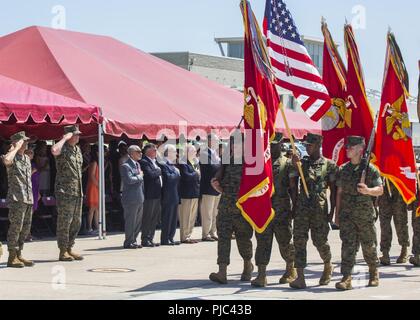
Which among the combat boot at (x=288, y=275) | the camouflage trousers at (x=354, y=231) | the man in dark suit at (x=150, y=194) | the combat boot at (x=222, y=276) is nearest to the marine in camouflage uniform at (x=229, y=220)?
the combat boot at (x=222, y=276)

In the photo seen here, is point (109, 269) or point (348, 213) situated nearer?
point (348, 213)

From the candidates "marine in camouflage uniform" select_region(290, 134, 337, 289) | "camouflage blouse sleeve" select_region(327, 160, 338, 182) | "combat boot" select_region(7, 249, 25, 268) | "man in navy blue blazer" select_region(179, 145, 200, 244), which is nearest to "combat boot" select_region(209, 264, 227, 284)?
"marine in camouflage uniform" select_region(290, 134, 337, 289)

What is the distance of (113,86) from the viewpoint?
20.9m

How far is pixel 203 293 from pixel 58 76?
33.6 feet

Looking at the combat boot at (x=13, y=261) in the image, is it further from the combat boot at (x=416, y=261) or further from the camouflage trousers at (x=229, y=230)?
the combat boot at (x=416, y=261)

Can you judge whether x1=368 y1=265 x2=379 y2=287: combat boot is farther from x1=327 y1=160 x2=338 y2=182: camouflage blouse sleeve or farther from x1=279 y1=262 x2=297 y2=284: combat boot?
x1=327 y1=160 x2=338 y2=182: camouflage blouse sleeve

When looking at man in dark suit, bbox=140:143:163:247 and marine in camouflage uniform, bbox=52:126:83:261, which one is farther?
man in dark suit, bbox=140:143:163:247

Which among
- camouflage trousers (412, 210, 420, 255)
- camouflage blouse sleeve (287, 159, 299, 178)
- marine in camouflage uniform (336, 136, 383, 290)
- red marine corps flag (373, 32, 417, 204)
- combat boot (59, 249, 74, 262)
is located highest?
red marine corps flag (373, 32, 417, 204)

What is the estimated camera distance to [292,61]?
41.3 ft

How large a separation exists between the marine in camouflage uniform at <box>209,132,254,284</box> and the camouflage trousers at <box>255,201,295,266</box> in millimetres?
334

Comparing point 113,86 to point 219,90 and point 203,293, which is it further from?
point 203,293

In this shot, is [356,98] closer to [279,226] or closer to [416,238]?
[416,238]

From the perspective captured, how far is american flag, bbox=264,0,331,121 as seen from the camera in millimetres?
12609

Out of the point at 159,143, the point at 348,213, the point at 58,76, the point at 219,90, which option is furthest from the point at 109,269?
the point at 219,90
